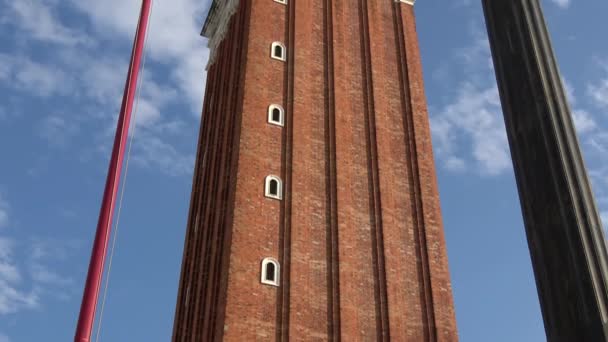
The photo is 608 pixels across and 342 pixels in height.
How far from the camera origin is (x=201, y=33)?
30312mm

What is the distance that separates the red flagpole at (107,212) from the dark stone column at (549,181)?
5.90 meters

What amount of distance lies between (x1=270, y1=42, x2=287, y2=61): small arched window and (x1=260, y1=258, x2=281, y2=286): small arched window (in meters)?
7.91

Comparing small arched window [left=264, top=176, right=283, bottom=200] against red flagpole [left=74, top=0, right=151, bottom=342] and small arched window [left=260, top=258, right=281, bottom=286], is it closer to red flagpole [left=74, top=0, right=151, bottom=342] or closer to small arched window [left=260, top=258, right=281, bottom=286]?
small arched window [left=260, top=258, right=281, bottom=286]

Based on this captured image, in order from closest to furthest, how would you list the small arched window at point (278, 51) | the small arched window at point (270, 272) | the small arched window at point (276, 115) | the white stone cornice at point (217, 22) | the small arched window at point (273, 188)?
the small arched window at point (270, 272)
the small arched window at point (273, 188)
the small arched window at point (276, 115)
the small arched window at point (278, 51)
the white stone cornice at point (217, 22)

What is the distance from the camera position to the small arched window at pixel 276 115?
21.4 metres

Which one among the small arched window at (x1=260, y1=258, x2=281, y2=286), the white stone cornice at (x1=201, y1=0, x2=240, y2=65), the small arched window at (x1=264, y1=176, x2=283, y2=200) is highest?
the white stone cornice at (x1=201, y1=0, x2=240, y2=65)

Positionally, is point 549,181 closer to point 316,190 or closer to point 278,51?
point 316,190

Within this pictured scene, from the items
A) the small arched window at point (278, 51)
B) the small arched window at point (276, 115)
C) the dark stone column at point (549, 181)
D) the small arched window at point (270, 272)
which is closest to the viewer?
the dark stone column at point (549, 181)

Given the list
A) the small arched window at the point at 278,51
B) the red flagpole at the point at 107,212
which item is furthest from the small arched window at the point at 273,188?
the red flagpole at the point at 107,212

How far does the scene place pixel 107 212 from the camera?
8.70 meters

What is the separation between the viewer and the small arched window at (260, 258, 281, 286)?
57.8 feet

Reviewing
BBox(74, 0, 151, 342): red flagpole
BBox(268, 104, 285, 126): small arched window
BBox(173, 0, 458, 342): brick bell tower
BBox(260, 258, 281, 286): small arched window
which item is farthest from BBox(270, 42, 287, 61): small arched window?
BBox(74, 0, 151, 342): red flagpole

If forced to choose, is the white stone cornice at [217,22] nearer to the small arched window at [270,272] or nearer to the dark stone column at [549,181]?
the small arched window at [270,272]

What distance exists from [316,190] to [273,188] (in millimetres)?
1262
